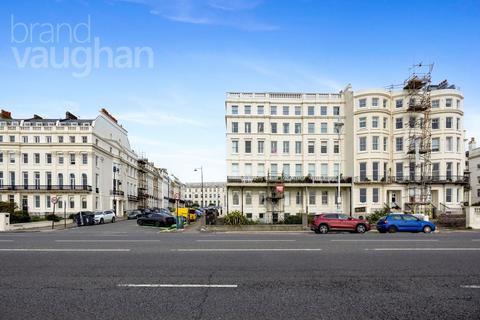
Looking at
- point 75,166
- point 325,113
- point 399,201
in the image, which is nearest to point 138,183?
point 75,166

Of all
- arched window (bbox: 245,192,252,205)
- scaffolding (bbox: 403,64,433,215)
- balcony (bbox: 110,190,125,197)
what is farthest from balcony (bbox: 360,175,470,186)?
balcony (bbox: 110,190,125,197)

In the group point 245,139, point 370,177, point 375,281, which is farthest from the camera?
point 245,139

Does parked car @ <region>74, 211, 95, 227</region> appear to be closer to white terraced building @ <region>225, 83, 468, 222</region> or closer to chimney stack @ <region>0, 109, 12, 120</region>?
white terraced building @ <region>225, 83, 468, 222</region>

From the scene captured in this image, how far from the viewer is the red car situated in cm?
2272

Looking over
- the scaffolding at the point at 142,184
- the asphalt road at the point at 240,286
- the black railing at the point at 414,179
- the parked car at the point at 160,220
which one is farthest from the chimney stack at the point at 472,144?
the scaffolding at the point at 142,184

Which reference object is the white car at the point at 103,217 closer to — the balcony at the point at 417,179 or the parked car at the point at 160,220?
the parked car at the point at 160,220

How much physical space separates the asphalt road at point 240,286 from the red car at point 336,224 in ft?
39.5

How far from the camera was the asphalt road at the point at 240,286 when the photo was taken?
520 centimetres

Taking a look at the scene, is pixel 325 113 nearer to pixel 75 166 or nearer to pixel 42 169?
pixel 75 166

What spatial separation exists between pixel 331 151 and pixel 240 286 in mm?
42304

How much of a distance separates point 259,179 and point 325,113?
1339 centimetres

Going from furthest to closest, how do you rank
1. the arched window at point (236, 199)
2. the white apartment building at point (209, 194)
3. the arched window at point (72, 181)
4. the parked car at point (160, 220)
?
the white apartment building at point (209, 194), the arched window at point (72, 181), the arched window at point (236, 199), the parked car at point (160, 220)

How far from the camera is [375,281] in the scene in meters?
7.06

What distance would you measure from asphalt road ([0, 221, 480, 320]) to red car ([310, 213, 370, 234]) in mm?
12049
